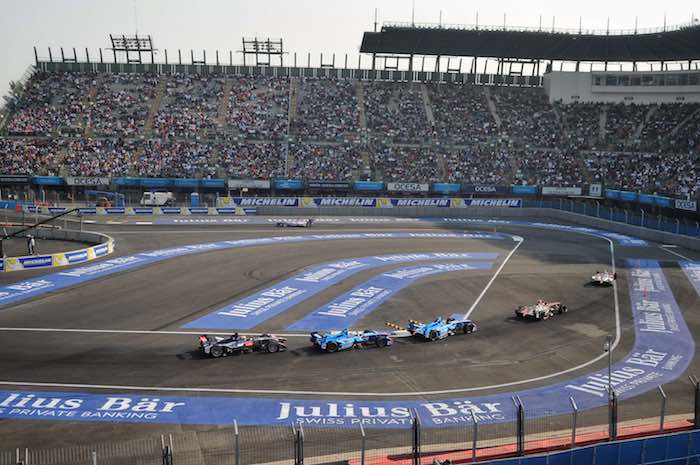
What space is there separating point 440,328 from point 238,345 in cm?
948

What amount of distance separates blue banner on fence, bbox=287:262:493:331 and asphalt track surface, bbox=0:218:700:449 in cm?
82

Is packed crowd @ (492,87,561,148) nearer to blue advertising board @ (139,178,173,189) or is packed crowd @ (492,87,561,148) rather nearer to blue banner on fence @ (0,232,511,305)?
blue banner on fence @ (0,232,511,305)

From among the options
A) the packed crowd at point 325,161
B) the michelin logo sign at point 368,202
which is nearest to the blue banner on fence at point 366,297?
the michelin logo sign at point 368,202

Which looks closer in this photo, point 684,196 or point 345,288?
point 345,288

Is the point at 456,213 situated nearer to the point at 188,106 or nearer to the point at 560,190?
the point at 560,190

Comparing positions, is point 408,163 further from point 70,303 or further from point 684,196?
point 70,303

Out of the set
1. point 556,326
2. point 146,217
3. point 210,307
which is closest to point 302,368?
point 210,307

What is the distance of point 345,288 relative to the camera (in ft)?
130

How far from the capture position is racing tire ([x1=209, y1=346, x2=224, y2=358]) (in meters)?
26.2

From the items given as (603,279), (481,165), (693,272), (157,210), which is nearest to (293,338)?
(603,279)

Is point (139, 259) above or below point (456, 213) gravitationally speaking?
→ above

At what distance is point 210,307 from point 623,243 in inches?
1641

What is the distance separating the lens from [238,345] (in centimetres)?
2670

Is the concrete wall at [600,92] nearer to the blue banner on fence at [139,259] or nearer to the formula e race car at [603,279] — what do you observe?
the blue banner on fence at [139,259]
